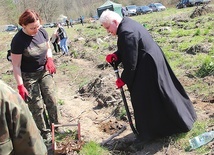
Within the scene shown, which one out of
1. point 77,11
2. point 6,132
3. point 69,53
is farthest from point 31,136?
point 77,11

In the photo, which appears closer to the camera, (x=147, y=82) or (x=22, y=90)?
(x=147, y=82)

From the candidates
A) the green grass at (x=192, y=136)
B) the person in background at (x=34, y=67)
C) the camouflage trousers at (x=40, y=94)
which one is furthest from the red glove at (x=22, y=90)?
the green grass at (x=192, y=136)

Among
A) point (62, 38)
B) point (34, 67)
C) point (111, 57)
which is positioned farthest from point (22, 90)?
point (62, 38)

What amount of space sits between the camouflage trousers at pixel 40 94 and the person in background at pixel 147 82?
0.96 metres

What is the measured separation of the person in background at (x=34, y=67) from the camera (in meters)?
3.92

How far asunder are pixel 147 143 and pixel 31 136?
112 inches

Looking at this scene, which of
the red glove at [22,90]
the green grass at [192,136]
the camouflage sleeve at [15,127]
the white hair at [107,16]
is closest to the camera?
the camouflage sleeve at [15,127]

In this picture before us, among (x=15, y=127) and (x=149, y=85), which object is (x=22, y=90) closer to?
(x=149, y=85)

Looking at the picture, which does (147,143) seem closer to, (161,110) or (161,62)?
(161,110)

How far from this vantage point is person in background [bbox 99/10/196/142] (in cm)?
376

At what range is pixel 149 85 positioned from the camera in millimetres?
3881

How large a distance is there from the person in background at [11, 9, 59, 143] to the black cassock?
1.04m

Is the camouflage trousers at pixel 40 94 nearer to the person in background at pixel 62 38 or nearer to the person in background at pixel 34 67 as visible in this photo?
the person in background at pixel 34 67

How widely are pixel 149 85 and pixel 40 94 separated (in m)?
1.54
